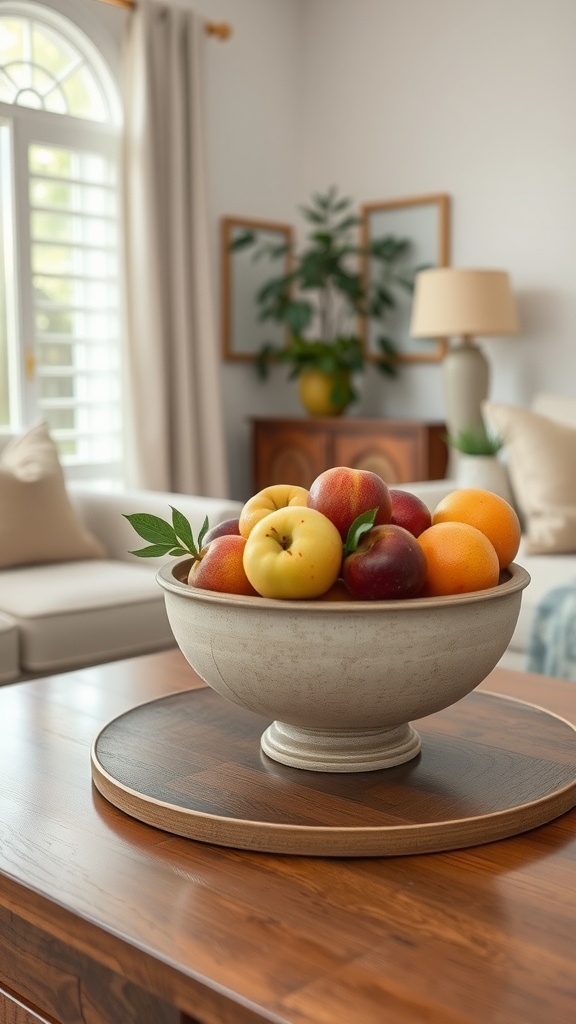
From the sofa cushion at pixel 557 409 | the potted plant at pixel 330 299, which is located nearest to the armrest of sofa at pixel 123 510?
the sofa cushion at pixel 557 409

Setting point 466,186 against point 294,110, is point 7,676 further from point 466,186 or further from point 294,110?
point 294,110

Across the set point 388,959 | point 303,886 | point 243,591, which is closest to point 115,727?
point 243,591

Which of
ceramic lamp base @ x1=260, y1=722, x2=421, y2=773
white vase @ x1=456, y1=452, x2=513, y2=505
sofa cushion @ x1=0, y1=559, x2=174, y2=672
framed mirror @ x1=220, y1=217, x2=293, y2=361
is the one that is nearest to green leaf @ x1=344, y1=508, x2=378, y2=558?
ceramic lamp base @ x1=260, y1=722, x2=421, y2=773

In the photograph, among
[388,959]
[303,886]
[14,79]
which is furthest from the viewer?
[14,79]

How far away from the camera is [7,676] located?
253cm

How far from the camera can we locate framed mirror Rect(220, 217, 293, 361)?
478cm

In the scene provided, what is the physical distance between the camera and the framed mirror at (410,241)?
4.56 metres

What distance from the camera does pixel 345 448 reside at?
4.50 m

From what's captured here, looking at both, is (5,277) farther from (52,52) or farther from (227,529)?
(227,529)

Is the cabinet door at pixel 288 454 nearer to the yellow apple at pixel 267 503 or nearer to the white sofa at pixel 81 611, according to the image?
the white sofa at pixel 81 611

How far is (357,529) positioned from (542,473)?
7.27 feet

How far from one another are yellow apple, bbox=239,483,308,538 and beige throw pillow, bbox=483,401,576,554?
2.03m

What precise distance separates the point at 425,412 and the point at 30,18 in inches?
88.6

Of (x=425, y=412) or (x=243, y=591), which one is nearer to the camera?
(x=243, y=591)
